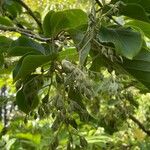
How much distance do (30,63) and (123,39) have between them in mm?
160

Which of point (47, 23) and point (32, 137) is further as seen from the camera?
point (32, 137)

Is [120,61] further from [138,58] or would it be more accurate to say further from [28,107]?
[28,107]

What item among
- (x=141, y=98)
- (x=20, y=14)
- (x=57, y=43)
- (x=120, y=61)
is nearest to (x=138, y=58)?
(x=120, y=61)

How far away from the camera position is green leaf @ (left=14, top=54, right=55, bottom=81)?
2.67 feet

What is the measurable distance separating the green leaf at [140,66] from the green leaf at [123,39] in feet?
0.15

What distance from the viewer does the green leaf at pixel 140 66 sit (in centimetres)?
85

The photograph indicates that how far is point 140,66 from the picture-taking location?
850mm

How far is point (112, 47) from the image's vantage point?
82cm

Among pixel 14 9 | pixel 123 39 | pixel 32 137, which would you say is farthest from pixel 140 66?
pixel 32 137

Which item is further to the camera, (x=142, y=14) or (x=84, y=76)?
(x=142, y=14)

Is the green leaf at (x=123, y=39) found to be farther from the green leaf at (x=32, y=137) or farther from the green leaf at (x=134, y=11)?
the green leaf at (x=32, y=137)

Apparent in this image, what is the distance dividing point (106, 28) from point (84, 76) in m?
0.16

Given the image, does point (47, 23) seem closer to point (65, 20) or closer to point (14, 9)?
point (65, 20)

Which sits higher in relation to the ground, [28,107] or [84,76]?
[84,76]
